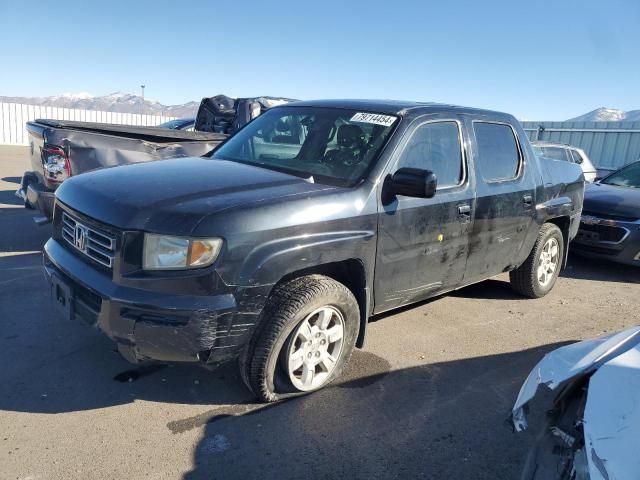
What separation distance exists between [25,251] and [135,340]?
433cm

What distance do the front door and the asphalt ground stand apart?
23.5 inches

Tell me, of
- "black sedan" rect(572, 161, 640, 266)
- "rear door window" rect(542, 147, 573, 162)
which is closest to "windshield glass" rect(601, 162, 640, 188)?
"black sedan" rect(572, 161, 640, 266)

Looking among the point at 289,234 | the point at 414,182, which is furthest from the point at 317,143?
the point at 289,234

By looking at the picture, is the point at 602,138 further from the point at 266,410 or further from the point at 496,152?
the point at 266,410

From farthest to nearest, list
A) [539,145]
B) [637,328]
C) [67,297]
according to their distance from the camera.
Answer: [539,145]
[67,297]
[637,328]

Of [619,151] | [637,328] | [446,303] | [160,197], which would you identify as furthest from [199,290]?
[619,151]

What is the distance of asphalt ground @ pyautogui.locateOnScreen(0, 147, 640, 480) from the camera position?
8.83 ft

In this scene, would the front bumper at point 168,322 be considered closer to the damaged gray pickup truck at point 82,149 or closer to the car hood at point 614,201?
the damaged gray pickup truck at point 82,149

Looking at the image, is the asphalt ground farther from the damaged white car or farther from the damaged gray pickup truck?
the damaged gray pickup truck

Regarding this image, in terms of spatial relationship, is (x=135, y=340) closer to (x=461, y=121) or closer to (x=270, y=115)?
(x=270, y=115)

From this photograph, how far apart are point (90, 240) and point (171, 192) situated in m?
0.57

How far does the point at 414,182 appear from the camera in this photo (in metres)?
3.26

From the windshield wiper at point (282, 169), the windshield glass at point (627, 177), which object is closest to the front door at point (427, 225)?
the windshield wiper at point (282, 169)

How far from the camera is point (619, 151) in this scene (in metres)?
18.0
